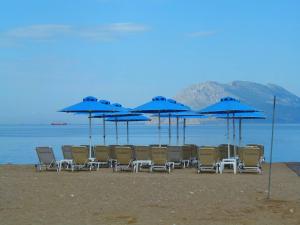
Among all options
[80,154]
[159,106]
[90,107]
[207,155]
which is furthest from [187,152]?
[80,154]

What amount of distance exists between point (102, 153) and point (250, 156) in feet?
A: 12.9

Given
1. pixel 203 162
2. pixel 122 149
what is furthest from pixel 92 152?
pixel 203 162

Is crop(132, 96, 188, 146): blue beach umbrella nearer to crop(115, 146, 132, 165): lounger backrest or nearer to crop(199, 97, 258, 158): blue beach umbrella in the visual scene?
crop(199, 97, 258, 158): blue beach umbrella

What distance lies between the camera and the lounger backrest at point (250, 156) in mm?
13047

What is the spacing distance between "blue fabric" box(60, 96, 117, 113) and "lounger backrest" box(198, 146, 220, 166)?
9.09 feet

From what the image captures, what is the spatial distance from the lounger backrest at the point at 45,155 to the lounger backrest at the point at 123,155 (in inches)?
67.2

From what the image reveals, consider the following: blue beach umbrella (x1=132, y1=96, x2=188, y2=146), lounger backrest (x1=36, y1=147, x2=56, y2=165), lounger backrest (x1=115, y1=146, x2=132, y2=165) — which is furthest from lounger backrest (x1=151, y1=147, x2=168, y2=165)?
lounger backrest (x1=36, y1=147, x2=56, y2=165)

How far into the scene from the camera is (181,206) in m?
7.79

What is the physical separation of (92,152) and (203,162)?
413cm

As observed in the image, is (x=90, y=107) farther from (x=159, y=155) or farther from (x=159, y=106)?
(x=159, y=155)

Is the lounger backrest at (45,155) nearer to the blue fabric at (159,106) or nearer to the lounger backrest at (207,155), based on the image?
the blue fabric at (159,106)

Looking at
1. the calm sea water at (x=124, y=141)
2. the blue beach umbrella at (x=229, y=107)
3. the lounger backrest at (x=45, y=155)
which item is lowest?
the calm sea water at (x=124, y=141)

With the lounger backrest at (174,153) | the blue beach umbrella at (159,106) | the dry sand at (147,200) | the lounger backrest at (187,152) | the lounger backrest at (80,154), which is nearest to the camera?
the dry sand at (147,200)

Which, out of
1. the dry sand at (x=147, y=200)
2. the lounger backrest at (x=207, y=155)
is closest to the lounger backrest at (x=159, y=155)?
the lounger backrest at (x=207, y=155)
